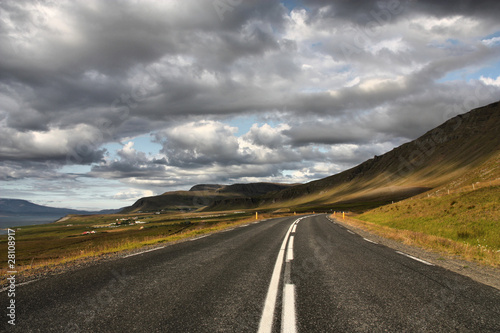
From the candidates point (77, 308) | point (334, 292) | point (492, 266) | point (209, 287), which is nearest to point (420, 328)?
point (334, 292)

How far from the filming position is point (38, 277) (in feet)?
23.2

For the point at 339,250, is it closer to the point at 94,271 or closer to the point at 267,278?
the point at 267,278

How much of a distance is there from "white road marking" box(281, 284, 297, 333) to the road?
1cm

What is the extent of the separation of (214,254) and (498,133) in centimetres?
17243

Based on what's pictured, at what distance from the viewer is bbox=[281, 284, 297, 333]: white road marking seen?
380 cm

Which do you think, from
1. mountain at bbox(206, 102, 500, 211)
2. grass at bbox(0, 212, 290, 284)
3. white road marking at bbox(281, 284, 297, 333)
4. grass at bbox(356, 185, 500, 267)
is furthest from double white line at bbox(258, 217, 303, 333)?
mountain at bbox(206, 102, 500, 211)

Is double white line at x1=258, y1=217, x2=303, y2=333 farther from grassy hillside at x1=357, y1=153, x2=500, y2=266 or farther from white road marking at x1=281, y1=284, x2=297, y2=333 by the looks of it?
grassy hillside at x1=357, y1=153, x2=500, y2=266

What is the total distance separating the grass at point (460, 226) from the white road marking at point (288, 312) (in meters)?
7.48

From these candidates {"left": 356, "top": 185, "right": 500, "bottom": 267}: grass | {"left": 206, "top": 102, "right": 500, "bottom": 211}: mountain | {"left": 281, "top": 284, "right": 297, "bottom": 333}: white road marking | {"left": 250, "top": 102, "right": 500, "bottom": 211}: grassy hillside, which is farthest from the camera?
{"left": 250, "top": 102, "right": 500, "bottom": 211}: grassy hillside

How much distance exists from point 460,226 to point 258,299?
62.6ft

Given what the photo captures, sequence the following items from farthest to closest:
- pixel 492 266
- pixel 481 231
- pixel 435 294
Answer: pixel 481 231 → pixel 492 266 → pixel 435 294

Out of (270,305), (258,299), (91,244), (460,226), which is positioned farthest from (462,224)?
(91,244)

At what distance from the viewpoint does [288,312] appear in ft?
14.3

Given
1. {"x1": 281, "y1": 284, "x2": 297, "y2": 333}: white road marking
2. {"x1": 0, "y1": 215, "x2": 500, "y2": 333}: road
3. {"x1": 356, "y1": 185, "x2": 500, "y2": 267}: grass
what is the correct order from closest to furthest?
{"x1": 281, "y1": 284, "x2": 297, "y2": 333}: white road marking, {"x1": 0, "y1": 215, "x2": 500, "y2": 333}: road, {"x1": 356, "y1": 185, "x2": 500, "y2": 267}: grass
